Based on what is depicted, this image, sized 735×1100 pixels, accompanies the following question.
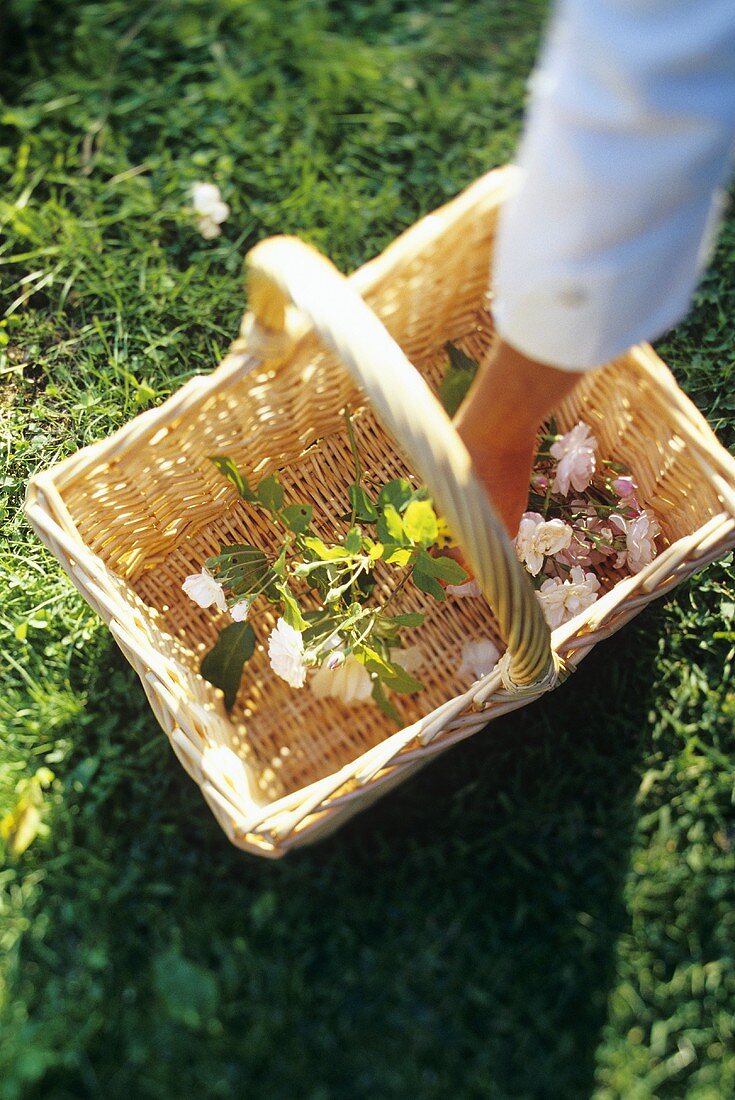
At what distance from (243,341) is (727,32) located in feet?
1.99

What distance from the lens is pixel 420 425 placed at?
2.55 ft

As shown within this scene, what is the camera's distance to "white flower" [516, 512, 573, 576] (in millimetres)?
1151

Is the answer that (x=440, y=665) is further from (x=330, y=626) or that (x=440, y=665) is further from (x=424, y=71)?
(x=424, y=71)

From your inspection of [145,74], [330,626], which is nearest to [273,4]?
[145,74]

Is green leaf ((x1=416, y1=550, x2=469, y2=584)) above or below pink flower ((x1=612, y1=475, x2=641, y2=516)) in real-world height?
above

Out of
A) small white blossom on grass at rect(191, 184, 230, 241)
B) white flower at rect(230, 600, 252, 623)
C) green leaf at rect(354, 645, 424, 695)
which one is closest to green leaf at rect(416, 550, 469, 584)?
green leaf at rect(354, 645, 424, 695)

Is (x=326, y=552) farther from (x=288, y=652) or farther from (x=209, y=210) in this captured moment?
(x=209, y=210)

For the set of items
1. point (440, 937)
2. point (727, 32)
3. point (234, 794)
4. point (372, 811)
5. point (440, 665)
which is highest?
point (727, 32)

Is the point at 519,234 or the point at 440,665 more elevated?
the point at 519,234

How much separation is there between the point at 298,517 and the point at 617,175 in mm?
612

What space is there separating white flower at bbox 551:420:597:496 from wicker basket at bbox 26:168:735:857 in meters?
0.07

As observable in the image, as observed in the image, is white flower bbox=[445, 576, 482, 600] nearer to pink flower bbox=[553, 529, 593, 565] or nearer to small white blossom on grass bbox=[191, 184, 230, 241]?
pink flower bbox=[553, 529, 593, 565]

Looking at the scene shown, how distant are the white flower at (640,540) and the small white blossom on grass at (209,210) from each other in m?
0.88

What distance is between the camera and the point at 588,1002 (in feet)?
3.89
